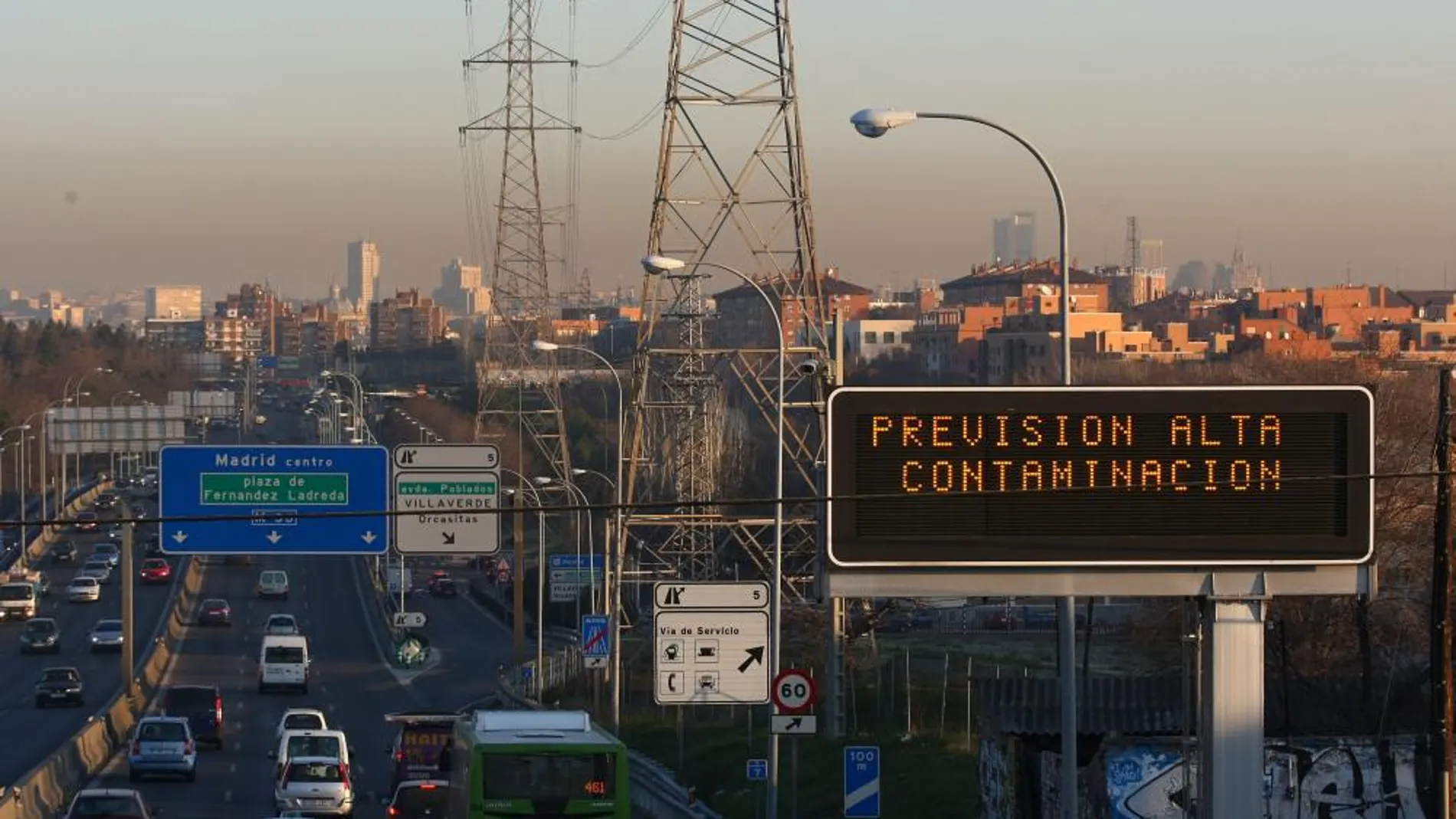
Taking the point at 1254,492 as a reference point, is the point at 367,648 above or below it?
below

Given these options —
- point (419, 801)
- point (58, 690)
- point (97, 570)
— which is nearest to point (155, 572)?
point (97, 570)

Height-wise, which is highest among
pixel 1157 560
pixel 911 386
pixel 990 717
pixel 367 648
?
pixel 911 386

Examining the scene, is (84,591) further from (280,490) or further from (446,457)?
(446,457)

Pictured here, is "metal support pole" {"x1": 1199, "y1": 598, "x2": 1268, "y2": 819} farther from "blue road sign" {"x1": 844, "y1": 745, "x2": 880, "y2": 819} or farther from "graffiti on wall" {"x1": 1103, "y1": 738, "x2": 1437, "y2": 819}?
"graffiti on wall" {"x1": 1103, "y1": 738, "x2": 1437, "y2": 819}

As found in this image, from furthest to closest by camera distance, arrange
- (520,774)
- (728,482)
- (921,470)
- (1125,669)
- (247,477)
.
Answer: (728,482)
(1125,669)
(247,477)
(520,774)
(921,470)

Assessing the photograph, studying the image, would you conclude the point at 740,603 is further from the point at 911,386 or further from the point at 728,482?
the point at 728,482

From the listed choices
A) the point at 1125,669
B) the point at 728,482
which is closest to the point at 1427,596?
the point at 1125,669

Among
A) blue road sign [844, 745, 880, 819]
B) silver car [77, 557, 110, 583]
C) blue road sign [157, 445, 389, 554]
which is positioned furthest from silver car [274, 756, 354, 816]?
silver car [77, 557, 110, 583]
